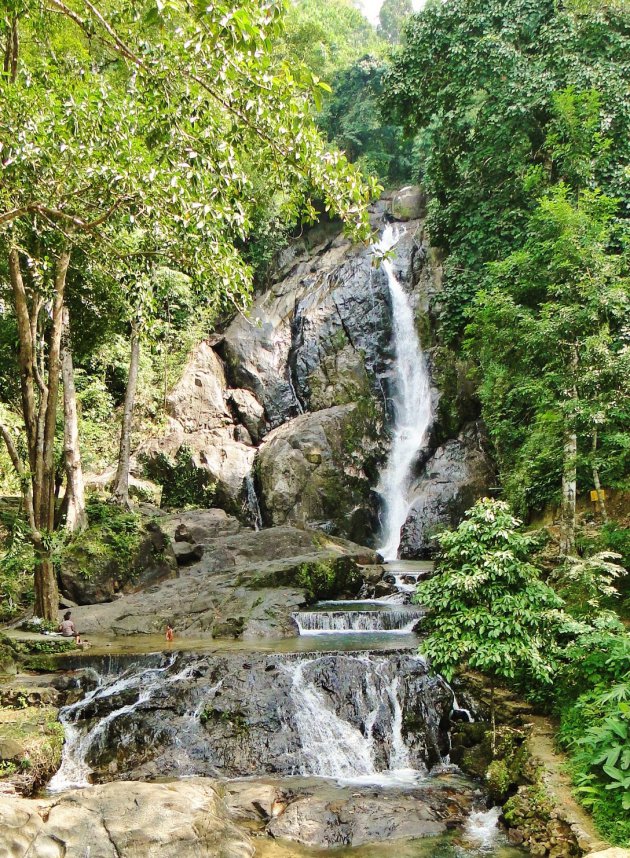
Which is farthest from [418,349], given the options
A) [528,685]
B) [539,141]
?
[528,685]

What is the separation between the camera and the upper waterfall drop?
1914 centimetres

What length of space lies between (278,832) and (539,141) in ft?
58.3

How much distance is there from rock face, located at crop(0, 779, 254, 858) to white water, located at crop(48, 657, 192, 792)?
9.04 ft

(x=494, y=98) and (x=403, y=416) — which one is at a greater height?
(x=494, y=98)

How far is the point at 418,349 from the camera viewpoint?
22.1m

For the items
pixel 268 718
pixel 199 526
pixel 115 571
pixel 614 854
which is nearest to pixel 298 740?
pixel 268 718

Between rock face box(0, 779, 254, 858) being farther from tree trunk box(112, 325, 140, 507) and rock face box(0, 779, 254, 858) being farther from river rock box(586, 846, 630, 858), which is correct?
tree trunk box(112, 325, 140, 507)

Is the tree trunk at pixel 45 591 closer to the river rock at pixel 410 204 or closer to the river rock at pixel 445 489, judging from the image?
the river rock at pixel 445 489

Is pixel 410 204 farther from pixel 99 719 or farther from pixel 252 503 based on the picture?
pixel 99 719

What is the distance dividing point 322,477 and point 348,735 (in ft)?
36.7

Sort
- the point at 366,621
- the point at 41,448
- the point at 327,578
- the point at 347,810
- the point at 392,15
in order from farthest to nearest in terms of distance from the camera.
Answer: the point at 392,15 → the point at 327,578 → the point at 366,621 → the point at 41,448 → the point at 347,810

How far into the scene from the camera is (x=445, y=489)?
18.1 meters

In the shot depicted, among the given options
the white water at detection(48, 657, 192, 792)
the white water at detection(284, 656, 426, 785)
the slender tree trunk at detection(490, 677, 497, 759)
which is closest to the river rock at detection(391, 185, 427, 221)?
the white water at detection(284, 656, 426, 785)

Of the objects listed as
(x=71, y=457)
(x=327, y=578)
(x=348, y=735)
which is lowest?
(x=348, y=735)
